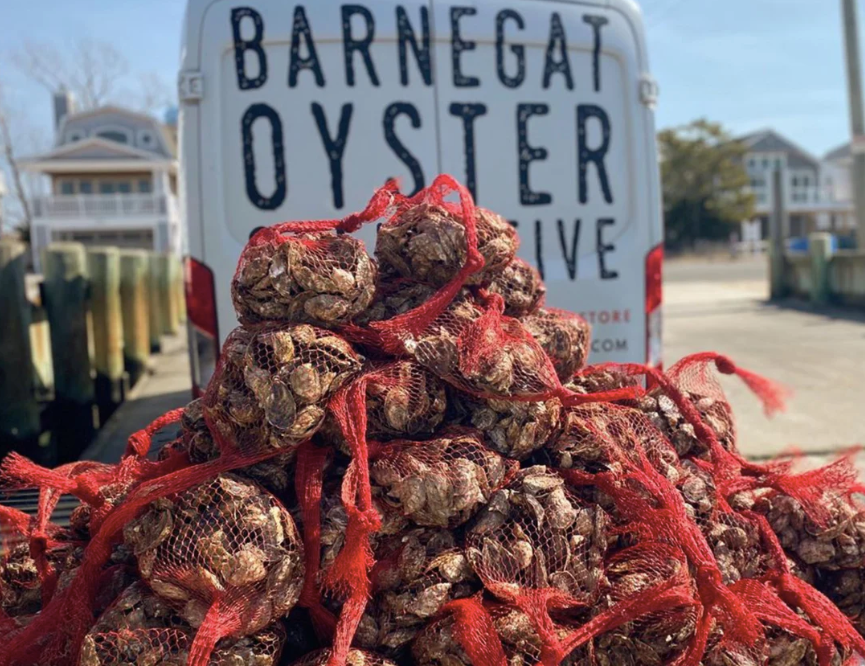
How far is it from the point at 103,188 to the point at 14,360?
4153 cm

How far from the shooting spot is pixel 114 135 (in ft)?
145

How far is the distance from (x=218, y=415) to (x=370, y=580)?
0.53 meters

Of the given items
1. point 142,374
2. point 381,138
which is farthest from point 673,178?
point 381,138

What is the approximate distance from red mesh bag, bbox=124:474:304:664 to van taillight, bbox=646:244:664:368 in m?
2.47

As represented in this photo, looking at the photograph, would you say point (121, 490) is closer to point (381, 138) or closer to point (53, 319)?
point (381, 138)

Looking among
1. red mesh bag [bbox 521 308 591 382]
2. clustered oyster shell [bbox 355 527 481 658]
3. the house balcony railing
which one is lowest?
clustered oyster shell [bbox 355 527 481 658]

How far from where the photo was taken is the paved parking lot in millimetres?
5836

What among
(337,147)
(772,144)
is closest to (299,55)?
(337,147)

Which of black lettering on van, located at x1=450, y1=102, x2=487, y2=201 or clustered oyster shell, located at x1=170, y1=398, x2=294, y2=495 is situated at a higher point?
black lettering on van, located at x1=450, y1=102, x2=487, y2=201

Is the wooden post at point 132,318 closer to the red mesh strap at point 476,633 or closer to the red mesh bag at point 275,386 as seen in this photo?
the red mesh bag at point 275,386

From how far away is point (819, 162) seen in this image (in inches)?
2596

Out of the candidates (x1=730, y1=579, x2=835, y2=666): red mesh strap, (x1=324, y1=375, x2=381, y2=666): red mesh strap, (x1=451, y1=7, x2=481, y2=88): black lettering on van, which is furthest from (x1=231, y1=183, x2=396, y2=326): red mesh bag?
(x1=451, y1=7, x2=481, y2=88): black lettering on van

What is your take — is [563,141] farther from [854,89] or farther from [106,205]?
[106,205]

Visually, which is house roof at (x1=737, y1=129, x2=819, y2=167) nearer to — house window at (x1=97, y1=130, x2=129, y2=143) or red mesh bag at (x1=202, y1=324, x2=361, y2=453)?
house window at (x1=97, y1=130, x2=129, y2=143)
